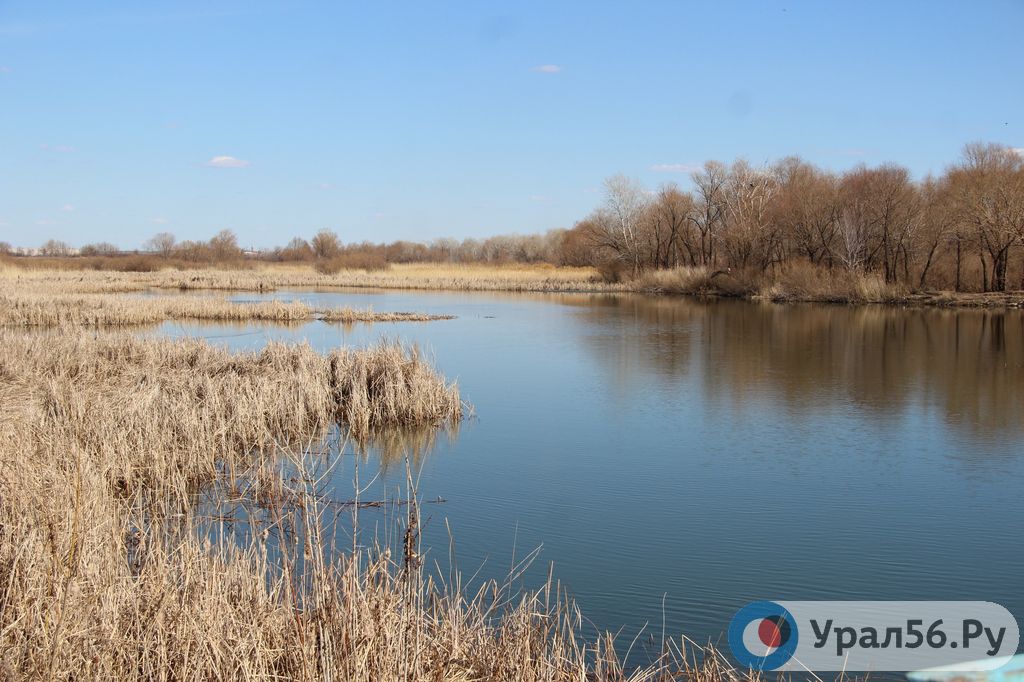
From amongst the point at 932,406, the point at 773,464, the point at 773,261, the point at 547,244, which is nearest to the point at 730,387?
the point at 932,406

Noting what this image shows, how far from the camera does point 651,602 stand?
5.42 m

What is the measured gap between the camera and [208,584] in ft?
12.2

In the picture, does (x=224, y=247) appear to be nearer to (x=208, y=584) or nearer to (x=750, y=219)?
(x=750, y=219)

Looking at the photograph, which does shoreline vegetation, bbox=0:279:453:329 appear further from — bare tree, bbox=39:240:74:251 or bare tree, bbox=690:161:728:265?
bare tree, bbox=39:240:74:251

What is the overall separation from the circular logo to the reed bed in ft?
Answer: 57.9

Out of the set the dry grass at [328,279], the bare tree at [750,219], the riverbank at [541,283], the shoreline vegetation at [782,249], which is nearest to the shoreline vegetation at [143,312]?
the riverbank at [541,283]

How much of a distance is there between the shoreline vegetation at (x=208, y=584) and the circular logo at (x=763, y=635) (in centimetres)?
31

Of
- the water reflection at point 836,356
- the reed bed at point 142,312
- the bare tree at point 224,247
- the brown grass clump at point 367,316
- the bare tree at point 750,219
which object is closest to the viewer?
the water reflection at point 836,356

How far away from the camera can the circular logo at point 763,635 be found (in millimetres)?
4703

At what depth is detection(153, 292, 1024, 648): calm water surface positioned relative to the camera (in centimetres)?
584

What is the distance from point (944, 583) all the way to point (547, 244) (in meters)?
78.9

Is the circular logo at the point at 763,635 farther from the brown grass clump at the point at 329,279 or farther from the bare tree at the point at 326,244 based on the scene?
the bare tree at the point at 326,244

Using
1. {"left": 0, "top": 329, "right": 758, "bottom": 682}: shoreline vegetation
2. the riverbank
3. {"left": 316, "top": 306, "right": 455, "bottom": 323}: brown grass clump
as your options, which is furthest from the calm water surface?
the riverbank

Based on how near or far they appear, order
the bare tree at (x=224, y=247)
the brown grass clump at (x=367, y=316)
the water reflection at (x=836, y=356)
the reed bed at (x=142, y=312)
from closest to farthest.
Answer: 1. the water reflection at (x=836, y=356)
2. the reed bed at (x=142, y=312)
3. the brown grass clump at (x=367, y=316)
4. the bare tree at (x=224, y=247)
